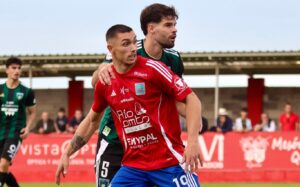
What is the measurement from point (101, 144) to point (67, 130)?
646 inches

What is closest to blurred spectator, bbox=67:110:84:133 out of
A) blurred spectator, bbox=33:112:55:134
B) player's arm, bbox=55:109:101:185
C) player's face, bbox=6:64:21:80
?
blurred spectator, bbox=33:112:55:134

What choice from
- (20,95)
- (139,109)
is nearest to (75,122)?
(20,95)

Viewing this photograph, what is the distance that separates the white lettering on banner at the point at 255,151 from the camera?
932 inches

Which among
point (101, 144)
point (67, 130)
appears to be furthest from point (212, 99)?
point (101, 144)

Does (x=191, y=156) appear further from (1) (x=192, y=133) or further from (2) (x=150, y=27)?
(2) (x=150, y=27)

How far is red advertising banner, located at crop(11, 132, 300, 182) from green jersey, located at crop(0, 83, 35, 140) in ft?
28.0

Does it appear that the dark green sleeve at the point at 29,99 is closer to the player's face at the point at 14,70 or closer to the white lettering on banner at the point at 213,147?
the player's face at the point at 14,70

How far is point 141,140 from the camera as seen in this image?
7.85 m

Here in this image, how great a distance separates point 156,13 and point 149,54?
444 millimetres

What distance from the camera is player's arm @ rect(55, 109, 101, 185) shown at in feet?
27.5

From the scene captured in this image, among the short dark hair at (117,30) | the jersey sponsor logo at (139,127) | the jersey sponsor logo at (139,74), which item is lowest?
the jersey sponsor logo at (139,127)

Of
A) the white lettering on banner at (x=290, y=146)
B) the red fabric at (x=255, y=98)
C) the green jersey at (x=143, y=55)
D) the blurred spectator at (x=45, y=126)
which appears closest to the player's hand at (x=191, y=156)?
the green jersey at (x=143, y=55)

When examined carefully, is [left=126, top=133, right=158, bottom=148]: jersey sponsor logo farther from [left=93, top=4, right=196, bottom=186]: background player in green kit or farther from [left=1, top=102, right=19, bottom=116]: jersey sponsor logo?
[left=1, top=102, right=19, bottom=116]: jersey sponsor logo

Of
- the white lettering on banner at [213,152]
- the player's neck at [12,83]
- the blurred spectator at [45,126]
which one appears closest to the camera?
the player's neck at [12,83]
